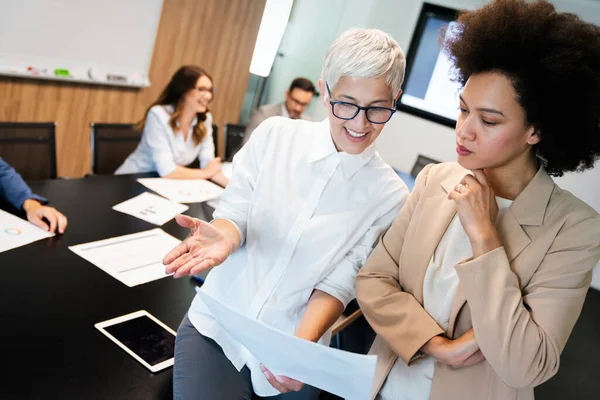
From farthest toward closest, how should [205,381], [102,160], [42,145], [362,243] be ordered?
[102,160], [42,145], [362,243], [205,381]

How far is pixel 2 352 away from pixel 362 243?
926mm

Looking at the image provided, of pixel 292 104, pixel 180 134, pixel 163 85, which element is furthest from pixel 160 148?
pixel 163 85

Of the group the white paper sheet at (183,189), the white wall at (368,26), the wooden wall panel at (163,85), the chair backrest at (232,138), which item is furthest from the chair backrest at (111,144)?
the white wall at (368,26)

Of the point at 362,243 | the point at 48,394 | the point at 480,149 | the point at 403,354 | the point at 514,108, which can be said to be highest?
the point at 514,108

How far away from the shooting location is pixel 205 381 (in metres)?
1.30

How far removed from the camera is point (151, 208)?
7.72 feet

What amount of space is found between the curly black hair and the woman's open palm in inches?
29.0

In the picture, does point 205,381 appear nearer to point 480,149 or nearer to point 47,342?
point 47,342

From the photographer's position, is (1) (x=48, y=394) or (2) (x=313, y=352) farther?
(1) (x=48, y=394)

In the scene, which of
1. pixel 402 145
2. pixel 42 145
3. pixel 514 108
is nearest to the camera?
pixel 514 108

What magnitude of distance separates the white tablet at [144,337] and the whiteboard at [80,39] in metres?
2.92

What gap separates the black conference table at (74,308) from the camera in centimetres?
122

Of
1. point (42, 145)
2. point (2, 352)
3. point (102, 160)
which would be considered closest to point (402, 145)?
point (102, 160)

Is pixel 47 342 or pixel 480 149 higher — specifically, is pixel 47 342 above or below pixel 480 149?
below
